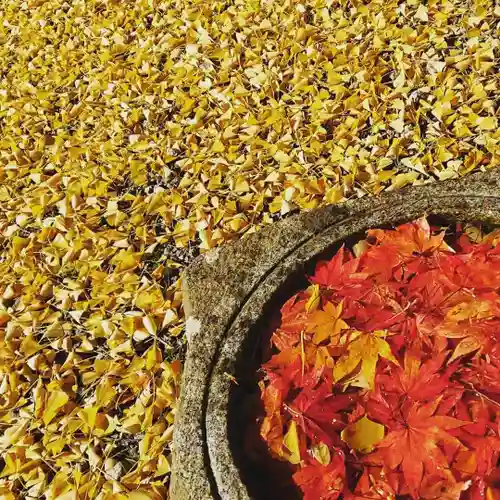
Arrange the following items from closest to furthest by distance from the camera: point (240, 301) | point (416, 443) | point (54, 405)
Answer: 1. point (416, 443)
2. point (240, 301)
3. point (54, 405)

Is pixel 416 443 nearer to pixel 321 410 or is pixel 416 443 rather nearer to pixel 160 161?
pixel 321 410

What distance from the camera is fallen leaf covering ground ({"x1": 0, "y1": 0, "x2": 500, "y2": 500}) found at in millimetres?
2076

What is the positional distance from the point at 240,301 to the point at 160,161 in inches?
45.4

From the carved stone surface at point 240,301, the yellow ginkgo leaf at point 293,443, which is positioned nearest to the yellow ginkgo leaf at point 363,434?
the yellow ginkgo leaf at point 293,443

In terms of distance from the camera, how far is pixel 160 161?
9.30 feet

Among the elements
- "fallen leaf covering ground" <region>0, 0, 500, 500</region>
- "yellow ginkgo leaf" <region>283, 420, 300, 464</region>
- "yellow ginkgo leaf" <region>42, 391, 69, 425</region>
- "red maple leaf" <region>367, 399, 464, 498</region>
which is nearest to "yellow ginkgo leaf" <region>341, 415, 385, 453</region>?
"red maple leaf" <region>367, 399, 464, 498</region>

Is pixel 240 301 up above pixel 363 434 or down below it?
above

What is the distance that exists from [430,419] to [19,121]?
2803 mm

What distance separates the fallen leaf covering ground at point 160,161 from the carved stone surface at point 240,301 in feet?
0.82

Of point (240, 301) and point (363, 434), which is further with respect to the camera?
point (240, 301)

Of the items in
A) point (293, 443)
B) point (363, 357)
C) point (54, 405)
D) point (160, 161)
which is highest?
point (160, 161)

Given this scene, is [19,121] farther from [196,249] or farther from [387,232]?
[387,232]

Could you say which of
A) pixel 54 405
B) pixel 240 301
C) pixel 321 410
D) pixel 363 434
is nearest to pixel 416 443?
pixel 363 434

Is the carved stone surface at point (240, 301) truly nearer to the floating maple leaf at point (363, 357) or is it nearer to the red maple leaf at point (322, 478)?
the red maple leaf at point (322, 478)
